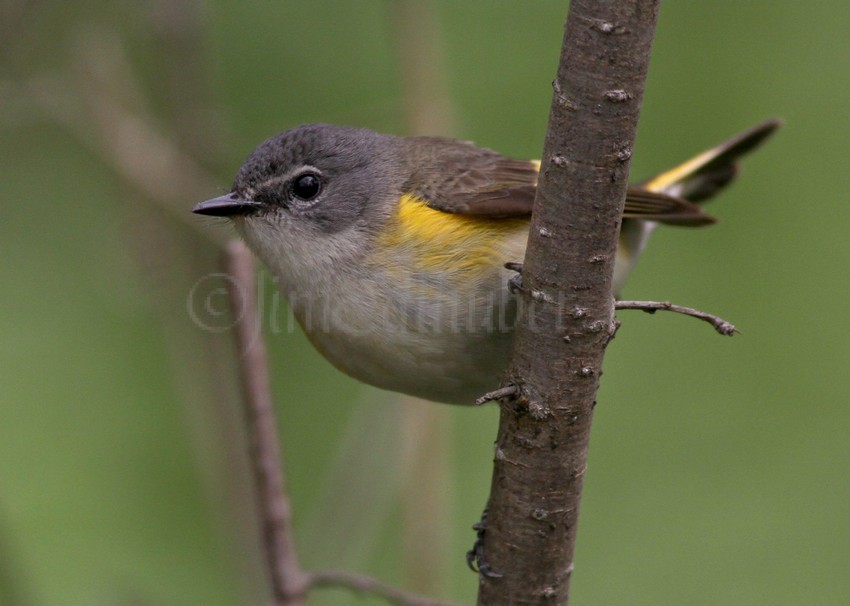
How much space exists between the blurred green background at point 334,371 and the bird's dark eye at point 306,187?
24.3 inches

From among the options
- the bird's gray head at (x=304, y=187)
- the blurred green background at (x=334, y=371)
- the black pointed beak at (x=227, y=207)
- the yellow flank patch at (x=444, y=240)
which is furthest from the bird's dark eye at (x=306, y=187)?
the blurred green background at (x=334, y=371)

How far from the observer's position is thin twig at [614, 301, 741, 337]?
2311mm

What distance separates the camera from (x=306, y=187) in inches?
142

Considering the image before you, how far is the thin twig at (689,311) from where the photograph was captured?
2.31 m

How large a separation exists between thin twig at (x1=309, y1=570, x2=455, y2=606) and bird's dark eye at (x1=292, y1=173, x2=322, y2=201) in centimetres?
131

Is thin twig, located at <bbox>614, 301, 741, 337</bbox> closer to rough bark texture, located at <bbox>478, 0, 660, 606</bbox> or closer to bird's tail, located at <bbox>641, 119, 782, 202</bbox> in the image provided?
rough bark texture, located at <bbox>478, 0, 660, 606</bbox>

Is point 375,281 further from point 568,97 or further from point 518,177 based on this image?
point 568,97

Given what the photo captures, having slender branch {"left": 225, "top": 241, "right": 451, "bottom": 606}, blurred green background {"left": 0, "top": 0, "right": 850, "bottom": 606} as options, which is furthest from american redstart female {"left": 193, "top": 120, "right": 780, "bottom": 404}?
blurred green background {"left": 0, "top": 0, "right": 850, "bottom": 606}

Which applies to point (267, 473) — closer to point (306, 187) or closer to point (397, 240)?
point (397, 240)

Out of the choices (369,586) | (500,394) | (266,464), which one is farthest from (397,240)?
(369,586)

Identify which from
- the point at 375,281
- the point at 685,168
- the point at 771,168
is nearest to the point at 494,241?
the point at 375,281

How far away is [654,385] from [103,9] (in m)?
3.15

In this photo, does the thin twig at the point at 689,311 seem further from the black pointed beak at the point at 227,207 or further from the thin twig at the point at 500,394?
the black pointed beak at the point at 227,207

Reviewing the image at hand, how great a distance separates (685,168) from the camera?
14.5 feet
